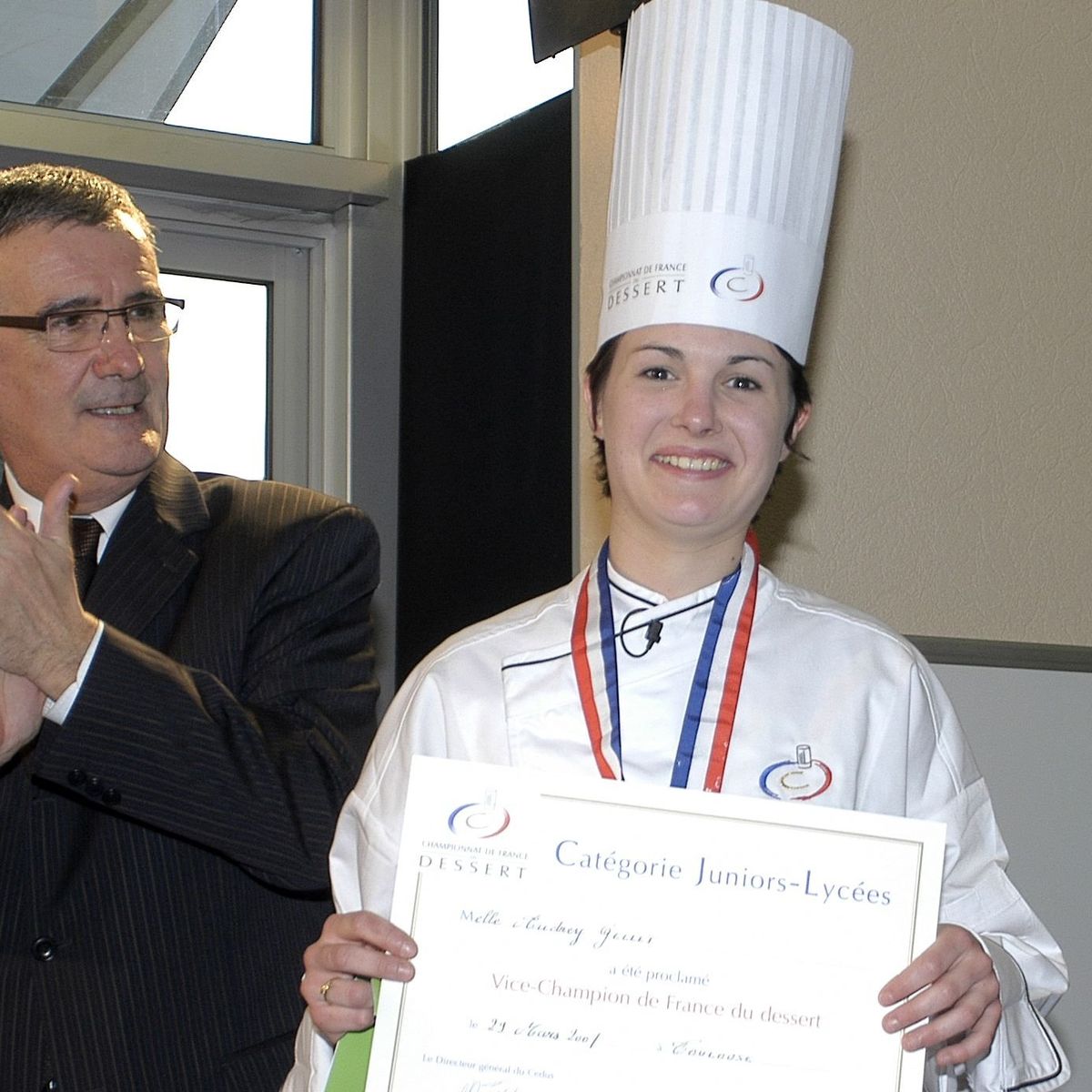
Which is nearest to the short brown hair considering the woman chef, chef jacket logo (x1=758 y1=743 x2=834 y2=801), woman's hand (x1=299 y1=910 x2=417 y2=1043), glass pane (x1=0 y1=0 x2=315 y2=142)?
the woman chef

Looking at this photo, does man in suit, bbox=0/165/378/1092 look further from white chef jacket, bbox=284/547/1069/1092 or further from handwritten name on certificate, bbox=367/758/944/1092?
handwritten name on certificate, bbox=367/758/944/1092

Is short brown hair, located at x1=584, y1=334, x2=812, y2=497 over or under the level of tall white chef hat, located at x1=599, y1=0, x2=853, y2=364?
under

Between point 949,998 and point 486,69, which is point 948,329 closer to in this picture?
point 486,69

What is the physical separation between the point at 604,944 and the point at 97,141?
87.1 inches

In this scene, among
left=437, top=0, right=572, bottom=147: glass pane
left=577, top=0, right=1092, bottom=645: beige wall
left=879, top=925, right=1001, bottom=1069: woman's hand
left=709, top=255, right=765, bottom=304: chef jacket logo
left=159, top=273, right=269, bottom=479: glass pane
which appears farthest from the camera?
left=159, top=273, right=269, bottom=479: glass pane

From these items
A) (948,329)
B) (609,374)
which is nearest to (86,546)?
(609,374)

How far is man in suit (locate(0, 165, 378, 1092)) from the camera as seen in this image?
1674 millimetres

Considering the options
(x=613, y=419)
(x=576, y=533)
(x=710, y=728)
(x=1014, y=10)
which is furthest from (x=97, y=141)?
(x=710, y=728)

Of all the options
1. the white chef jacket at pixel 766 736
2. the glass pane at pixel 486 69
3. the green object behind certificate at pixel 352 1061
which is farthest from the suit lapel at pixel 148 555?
the glass pane at pixel 486 69

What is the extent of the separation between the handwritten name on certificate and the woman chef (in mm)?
88

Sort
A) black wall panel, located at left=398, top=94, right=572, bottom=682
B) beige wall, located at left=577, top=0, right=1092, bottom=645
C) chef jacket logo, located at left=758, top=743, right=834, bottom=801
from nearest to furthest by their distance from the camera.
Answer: chef jacket logo, located at left=758, top=743, right=834, bottom=801 → beige wall, located at left=577, top=0, right=1092, bottom=645 → black wall panel, located at left=398, top=94, right=572, bottom=682

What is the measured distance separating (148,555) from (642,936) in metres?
0.86

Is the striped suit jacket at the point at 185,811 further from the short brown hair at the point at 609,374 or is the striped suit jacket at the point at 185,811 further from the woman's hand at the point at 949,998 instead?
the woman's hand at the point at 949,998

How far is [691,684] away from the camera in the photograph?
1.53 m
